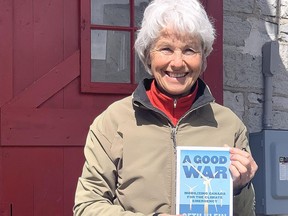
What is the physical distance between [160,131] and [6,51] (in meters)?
1.44

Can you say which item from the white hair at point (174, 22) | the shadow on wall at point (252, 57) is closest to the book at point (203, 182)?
the white hair at point (174, 22)

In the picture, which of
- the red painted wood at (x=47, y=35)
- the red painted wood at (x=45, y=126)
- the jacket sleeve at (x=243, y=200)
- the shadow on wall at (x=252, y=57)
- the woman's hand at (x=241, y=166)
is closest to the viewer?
the woman's hand at (x=241, y=166)

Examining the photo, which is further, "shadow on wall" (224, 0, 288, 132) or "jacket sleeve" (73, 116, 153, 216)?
"shadow on wall" (224, 0, 288, 132)

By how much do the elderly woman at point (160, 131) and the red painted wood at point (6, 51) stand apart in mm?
1220

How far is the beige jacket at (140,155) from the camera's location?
7.28 feet

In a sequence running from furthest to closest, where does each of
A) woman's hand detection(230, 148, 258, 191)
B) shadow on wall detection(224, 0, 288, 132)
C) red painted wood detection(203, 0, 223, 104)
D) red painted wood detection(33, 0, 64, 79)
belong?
shadow on wall detection(224, 0, 288, 132)
red painted wood detection(203, 0, 223, 104)
red painted wood detection(33, 0, 64, 79)
woman's hand detection(230, 148, 258, 191)

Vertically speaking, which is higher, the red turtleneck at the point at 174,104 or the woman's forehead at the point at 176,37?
the woman's forehead at the point at 176,37

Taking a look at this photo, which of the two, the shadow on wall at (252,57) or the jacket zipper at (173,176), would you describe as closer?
the jacket zipper at (173,176)

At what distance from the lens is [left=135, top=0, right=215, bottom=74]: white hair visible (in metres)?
2.28

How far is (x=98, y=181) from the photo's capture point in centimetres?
223

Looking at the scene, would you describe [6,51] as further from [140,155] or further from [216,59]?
[140,155]

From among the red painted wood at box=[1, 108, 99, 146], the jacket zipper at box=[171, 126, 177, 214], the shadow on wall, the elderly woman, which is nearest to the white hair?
the elderly woman

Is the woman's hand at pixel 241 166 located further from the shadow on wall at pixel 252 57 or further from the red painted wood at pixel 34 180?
the shadow on wall at pixel 252 57

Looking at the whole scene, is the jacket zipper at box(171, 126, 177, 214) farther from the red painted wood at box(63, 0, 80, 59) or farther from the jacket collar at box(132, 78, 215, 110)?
the red painted wood at box(63, 0, 80, 59)
